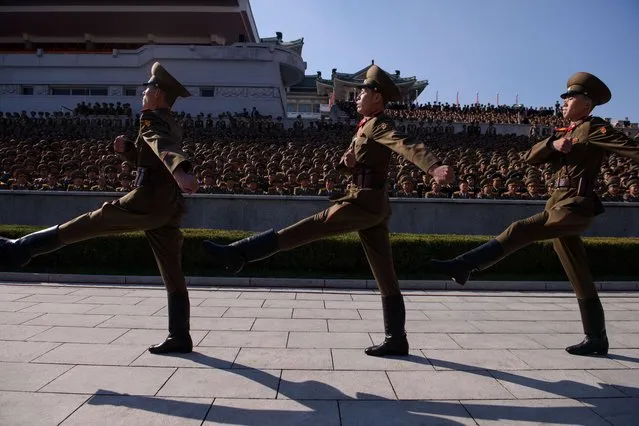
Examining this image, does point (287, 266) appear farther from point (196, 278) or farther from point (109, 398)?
point (109, 398)

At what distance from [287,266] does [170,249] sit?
459 cm

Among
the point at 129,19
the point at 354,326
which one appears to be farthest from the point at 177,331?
the point at 129,19

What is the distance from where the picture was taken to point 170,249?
4012 mm

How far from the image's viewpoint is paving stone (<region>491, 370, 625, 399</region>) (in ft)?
10.9

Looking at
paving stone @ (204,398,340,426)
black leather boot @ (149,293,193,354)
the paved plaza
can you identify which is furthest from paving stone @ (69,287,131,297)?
paving stone @ (204,398,340,426)

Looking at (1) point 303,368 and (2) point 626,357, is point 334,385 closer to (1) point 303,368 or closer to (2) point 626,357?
(1) point 303,368

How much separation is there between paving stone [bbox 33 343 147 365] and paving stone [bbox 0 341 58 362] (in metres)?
0.08

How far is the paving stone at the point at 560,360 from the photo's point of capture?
3912mm

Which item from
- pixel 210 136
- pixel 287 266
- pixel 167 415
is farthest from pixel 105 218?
pixel 210 136

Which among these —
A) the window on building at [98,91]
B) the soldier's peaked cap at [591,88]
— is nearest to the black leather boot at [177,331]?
the soldier's peaked cap at [591,88]

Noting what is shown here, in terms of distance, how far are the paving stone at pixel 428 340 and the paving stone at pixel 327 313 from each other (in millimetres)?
837

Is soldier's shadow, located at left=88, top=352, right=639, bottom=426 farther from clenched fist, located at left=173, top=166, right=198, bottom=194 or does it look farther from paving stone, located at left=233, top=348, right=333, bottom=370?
clenched fist, located at left=173, top=166, right=198, bottom=194

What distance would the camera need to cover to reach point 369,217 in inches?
150

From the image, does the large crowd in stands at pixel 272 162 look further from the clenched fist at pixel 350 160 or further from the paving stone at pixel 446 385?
the paving stone at pixel 446 385
